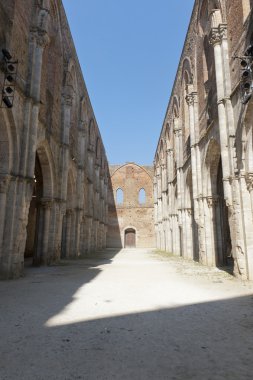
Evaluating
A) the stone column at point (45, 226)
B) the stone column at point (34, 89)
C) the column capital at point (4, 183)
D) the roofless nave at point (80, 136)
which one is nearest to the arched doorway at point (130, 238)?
the roofless nave at point (80, 136)

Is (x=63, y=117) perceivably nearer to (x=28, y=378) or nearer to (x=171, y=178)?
(x=171, y=178)

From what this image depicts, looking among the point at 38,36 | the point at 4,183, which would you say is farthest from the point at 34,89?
the point at 4,183

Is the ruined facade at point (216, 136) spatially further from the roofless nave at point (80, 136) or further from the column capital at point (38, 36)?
the column capital at point (38, 36)

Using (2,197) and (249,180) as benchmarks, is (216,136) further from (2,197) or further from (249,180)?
(2,197)

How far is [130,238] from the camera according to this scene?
130 ft

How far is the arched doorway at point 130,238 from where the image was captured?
39.3 m

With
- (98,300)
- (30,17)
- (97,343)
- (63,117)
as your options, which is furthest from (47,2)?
(97,343)

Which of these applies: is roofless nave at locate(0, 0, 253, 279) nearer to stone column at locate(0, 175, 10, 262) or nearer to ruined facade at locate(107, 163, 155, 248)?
stone column at locate(0, 175, 10, 262)

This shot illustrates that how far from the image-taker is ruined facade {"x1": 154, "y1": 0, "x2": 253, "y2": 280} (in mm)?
8891

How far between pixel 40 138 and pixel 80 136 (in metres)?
8.31

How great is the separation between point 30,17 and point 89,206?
14.4 metres

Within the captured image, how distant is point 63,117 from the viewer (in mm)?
14992

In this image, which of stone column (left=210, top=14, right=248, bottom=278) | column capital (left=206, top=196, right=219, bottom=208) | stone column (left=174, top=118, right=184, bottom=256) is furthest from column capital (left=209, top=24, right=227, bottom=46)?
stone column (left=174, top=118, right=184, bottom=256)

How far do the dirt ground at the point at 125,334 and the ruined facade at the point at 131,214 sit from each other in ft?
108
